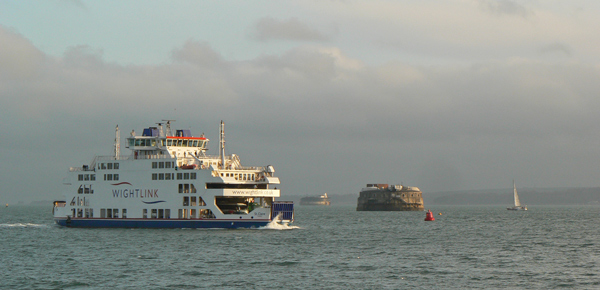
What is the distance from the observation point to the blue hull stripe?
76125mm

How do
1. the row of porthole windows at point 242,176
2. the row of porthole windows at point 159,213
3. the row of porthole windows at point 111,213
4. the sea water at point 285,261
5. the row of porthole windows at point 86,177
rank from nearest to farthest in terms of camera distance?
the sea water at point 285,261, the row of porthole windows at point 242,176, the row of porthole windows at point 159,213, the row of porthole windows at point 111,213, the row of porthole windows at point 86,177

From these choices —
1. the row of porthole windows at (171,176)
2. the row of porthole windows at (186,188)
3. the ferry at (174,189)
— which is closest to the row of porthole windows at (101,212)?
the ferry at (174,189)

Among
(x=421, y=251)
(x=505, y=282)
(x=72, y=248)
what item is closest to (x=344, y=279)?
(x=505, y=282)

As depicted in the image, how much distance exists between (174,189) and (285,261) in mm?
27422

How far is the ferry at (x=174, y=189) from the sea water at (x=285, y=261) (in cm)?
182

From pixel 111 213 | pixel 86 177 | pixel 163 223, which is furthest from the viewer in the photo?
pixel 86 177

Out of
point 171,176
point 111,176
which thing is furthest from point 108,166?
point 171,176

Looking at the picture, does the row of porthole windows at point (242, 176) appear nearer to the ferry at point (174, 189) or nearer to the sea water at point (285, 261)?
the ferry at point (174, 189)

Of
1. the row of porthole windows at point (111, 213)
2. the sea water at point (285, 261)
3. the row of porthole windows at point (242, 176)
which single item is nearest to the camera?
the sea water at point (285, 261)

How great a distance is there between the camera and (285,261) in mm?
54344

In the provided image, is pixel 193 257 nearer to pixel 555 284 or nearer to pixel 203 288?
pixel 203 288

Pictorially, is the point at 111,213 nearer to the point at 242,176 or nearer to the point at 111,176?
the point at 111,176

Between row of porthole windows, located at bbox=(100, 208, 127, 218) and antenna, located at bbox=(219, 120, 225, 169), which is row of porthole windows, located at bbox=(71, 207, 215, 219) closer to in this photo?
row of porthole windows, located at bbox=(100, 208, 127, 218)

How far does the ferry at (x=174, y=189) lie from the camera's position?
251 ft
